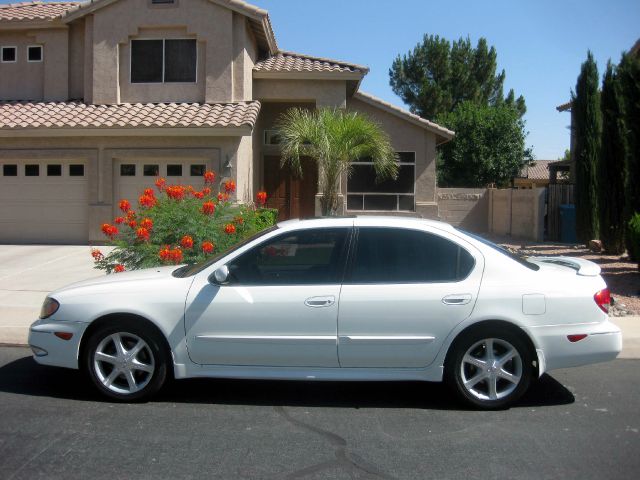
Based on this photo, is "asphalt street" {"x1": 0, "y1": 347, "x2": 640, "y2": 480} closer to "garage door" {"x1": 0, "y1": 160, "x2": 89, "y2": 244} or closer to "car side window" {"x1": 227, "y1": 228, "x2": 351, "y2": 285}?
"car side window" {"x1": 227, "y1": 228, "x2": 351, "y2": 285}

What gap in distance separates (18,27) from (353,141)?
29.9 ft

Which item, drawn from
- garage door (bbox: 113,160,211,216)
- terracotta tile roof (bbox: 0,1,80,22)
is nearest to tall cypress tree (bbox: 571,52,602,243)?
garage door (bbox: 113,160,211,216)

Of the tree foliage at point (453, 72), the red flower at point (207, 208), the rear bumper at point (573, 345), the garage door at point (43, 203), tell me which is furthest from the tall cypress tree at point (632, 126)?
the tree foliage at point (453, 72)

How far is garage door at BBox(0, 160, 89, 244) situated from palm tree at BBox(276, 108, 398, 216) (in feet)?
16.9

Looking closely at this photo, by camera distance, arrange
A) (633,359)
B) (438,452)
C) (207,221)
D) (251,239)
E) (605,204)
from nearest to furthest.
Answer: (438,452) → (251,239) → (633,359) → (207,221) → (605,204)

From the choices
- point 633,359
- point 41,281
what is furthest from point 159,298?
point 41,281

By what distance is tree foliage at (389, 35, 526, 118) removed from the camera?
155ft

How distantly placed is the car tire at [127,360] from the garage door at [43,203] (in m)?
12.1

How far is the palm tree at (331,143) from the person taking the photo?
16969 mm

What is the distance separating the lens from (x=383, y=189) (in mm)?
21078

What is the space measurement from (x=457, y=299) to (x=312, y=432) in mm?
1556

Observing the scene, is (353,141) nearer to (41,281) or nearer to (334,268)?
(41,281)

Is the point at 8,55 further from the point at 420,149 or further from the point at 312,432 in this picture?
the point at 312,432

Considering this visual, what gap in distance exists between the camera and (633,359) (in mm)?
7898
